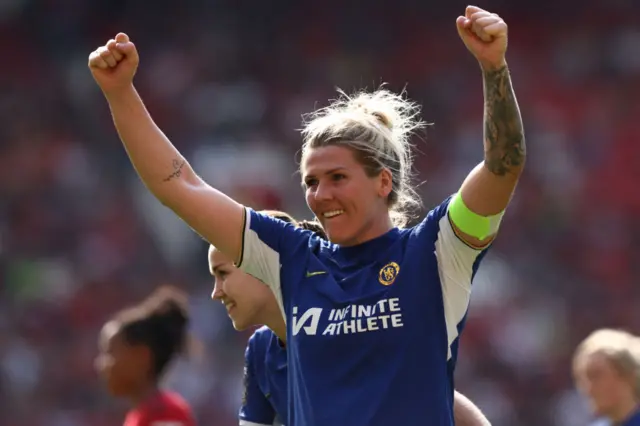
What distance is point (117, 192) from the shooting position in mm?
13203

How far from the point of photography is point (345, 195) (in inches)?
128

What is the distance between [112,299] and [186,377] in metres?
1.41

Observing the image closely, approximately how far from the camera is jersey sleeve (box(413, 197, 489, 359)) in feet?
10.1

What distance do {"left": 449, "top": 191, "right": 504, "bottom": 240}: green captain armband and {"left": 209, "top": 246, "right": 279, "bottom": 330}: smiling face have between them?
1309 mm

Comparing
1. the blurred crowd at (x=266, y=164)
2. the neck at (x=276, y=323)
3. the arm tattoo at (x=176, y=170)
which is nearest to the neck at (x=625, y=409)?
the neck at (x=276, y=323)

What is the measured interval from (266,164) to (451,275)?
10.1 metres

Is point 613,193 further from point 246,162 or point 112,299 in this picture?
point 112,299

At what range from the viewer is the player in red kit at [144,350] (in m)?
5.15

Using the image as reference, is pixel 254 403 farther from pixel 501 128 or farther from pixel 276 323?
pixel 501 128

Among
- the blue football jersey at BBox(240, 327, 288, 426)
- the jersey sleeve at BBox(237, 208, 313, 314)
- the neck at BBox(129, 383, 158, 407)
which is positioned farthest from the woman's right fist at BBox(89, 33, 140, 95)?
the neck at BBox(129, 383, 158, 407)

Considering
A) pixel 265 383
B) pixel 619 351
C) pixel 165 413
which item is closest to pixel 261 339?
pixel 265 383

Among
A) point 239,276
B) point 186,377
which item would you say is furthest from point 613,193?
point 239,276

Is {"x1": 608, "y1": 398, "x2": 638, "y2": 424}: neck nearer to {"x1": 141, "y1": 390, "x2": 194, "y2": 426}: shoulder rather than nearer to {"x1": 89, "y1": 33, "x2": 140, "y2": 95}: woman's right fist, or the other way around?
{"x1": 141, "y1": 390, "x2": 194, "y2": 426}: shoulder

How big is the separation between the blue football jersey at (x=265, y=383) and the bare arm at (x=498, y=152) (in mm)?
1452
